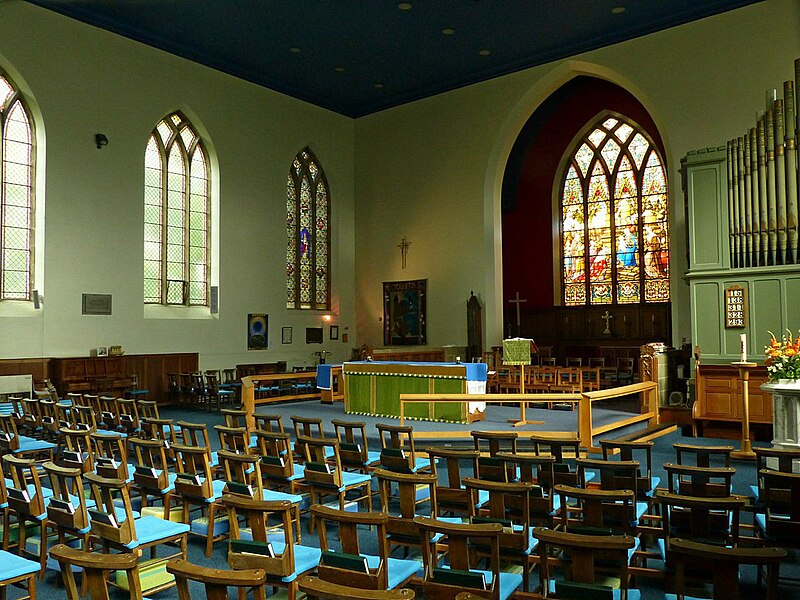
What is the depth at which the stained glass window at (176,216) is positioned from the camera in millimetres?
15086

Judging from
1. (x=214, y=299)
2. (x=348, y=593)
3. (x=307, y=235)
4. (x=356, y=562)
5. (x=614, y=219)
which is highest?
(x=614, y=219)

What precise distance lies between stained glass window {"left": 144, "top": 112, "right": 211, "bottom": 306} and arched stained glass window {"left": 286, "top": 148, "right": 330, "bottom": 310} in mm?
2453

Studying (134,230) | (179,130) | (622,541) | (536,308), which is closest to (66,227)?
(134,230)

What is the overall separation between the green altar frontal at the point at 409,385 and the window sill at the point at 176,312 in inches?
237

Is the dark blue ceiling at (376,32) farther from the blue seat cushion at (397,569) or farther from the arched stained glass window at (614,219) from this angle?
A: the blue seat cushion at (397,569)

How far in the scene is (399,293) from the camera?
1838 centimetres

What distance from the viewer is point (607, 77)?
49.2ft

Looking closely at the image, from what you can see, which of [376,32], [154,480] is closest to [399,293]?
[376,32]

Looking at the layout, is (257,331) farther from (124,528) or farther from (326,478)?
(124,528)

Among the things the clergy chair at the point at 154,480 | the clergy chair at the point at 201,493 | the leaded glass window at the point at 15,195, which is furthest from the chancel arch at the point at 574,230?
the clergy chair at the point at 201,493

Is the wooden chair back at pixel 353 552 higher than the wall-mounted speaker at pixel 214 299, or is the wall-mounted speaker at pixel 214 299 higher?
the wall-mounted speaker at pixel 214 299

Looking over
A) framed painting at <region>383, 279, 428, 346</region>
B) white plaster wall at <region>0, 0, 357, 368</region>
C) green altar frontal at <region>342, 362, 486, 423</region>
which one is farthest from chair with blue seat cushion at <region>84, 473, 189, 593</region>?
framed painting at <region>383, 279, 428, 346</region>

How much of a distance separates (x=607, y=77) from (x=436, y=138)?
464 centimetres

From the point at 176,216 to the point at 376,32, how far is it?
6000mm
